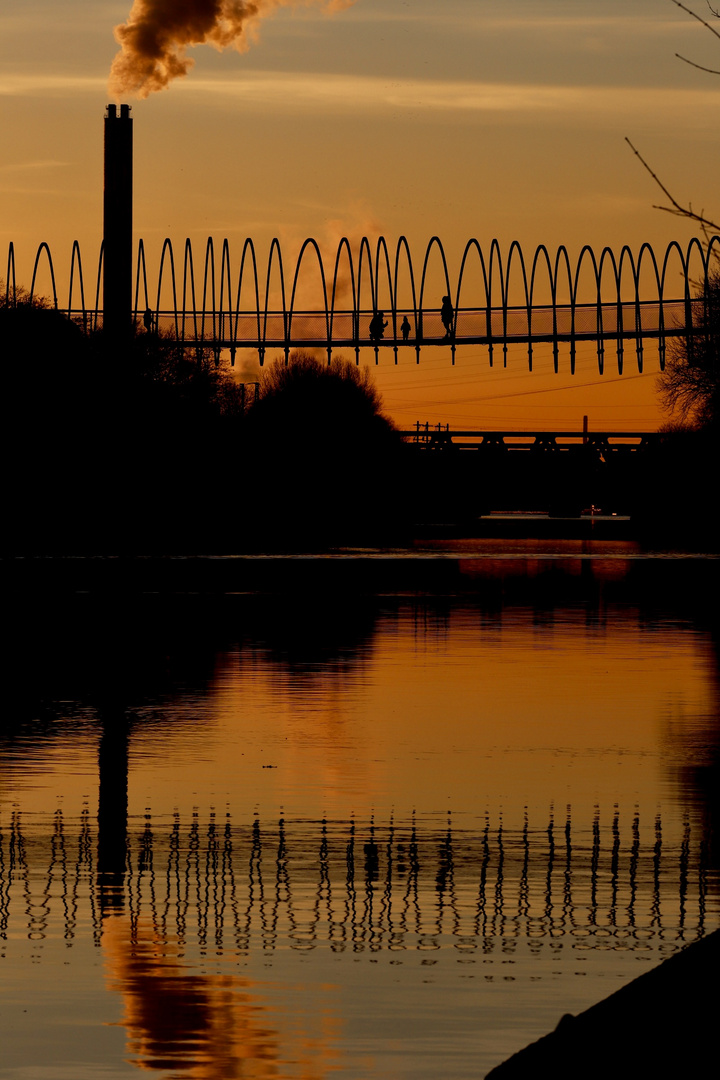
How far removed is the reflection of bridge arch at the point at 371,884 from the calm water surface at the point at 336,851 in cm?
4

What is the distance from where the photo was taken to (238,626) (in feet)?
167

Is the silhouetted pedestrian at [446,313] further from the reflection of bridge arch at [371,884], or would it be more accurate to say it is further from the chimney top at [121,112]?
the reflection of bridge arch at [371,884]

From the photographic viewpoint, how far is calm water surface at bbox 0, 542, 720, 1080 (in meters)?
13.0

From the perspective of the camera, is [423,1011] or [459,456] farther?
[459,456]

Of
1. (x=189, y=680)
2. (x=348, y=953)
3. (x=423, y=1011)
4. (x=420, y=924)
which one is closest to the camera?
(x=423, y=1011)

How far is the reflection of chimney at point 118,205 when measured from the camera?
131m

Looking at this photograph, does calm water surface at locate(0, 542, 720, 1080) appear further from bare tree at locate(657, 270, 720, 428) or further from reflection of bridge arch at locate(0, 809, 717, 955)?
bare tree at locate(657, 270, 720, 428)

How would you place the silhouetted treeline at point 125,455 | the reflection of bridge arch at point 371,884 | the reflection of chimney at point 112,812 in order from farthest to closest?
the silhouetted treeline at point 125,455, the reflection of chimney at point 112,812, the reflection of bridge arch at point 371,884

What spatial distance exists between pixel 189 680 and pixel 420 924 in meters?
20.4

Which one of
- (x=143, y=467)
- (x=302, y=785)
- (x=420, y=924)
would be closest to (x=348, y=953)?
(x=420, y=924)

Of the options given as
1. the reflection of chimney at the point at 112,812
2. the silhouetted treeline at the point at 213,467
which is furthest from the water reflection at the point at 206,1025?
the silhouetted treeline at the point at 213,467

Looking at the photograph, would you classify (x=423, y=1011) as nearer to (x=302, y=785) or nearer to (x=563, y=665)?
(x=302, y=785)

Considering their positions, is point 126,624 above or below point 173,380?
below

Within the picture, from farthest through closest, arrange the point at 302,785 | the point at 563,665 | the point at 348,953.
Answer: the point at 563,665
the point at 302,785
the point at 348,953
